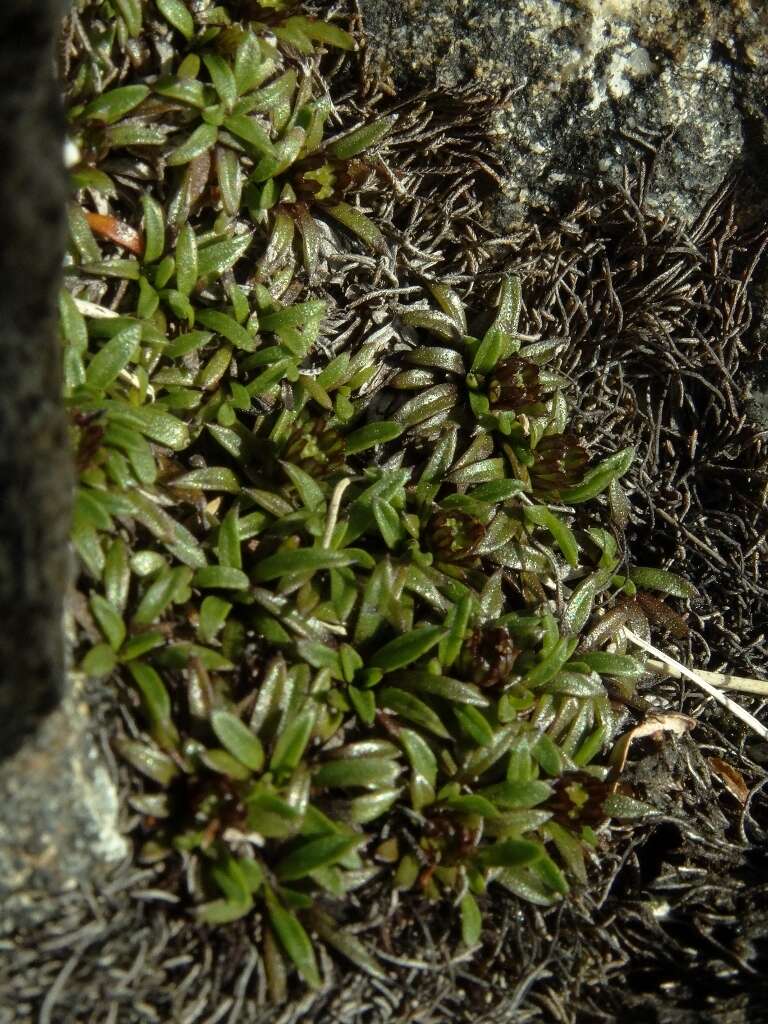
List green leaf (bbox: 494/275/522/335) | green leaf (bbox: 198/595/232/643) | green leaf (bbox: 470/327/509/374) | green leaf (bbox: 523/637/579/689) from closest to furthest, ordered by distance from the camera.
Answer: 1. green leaf (bbox: 198/595/232/643)
2. green leaf (bbox: 523/637/579/689)
3. green leaf (bbox: 470/327/509/374)
4. green leaf (bbox: 494/275/522/335)

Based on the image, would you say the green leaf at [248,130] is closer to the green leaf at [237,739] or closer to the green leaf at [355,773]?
the green leaf at [237,739]

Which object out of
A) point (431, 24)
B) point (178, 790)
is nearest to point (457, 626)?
point (178, 790)

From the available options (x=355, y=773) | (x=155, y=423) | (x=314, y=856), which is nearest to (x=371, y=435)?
(x=155, y=423)

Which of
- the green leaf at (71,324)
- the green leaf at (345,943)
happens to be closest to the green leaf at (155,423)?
the green leaf at (71,324)

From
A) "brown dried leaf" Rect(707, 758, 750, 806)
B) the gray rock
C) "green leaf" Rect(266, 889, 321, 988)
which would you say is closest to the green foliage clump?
"green leaf" Rect(266, 889, 321, 988)

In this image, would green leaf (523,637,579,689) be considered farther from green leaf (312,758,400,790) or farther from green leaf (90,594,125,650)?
green leaf (90,594,125,650)

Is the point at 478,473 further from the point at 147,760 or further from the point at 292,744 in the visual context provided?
the point at 147,760

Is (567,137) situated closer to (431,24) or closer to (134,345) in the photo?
(431,24)

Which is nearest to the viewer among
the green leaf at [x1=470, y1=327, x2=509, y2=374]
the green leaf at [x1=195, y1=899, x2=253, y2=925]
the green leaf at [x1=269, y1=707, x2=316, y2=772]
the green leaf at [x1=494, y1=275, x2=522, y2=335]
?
the green leaf at [x1=195, y1=899, x2=253, y2=925]
